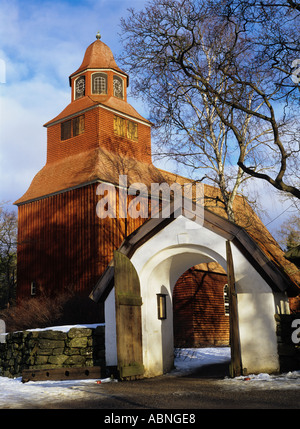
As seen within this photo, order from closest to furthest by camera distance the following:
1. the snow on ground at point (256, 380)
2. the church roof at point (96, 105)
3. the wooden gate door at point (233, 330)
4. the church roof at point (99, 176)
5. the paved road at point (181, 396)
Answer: the paved road at point (181, 396) < the snow on ground at point (256, 380) < the wooden gate door at point (233, 330) < the church roof at point (99, 176) < the church roof at point (96, 105)

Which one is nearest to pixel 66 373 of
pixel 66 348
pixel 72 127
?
pixel 66 348

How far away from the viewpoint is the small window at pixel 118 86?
88.5ft

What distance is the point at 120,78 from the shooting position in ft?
89.9

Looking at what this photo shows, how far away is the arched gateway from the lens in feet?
35.0

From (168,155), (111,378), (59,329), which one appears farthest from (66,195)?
(111,378)

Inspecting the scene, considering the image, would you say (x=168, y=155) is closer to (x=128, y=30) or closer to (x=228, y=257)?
(x=128, y=30)

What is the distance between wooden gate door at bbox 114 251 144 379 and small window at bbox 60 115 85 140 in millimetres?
14543

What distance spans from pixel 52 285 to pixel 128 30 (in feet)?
44.4

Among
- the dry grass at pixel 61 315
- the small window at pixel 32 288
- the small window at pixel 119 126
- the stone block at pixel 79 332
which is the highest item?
the small window at pixel 119 126

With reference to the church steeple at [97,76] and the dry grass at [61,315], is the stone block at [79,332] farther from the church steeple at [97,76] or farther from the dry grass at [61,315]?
the church steeple at [97,76]

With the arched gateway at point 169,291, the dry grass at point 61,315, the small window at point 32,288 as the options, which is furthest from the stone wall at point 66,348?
the small window at point 32,288

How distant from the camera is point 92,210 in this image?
21781 millimetres

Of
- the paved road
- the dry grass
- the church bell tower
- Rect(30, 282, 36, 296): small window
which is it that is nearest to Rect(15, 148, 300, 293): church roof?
the church bell tower

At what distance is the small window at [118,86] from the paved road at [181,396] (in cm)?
1961
